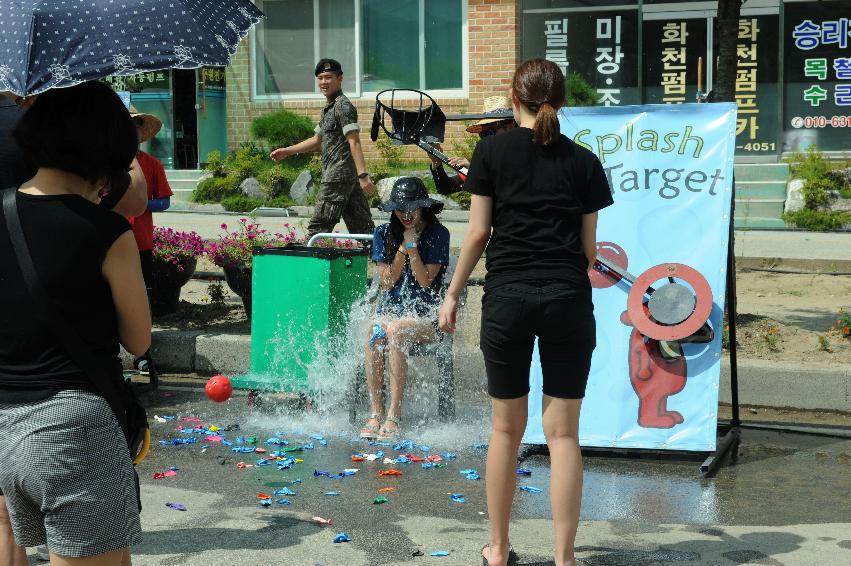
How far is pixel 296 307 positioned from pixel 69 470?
4.00m

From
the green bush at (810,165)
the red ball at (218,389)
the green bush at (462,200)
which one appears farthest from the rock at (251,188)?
the red ball at (218,389)

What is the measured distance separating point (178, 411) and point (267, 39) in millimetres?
13668

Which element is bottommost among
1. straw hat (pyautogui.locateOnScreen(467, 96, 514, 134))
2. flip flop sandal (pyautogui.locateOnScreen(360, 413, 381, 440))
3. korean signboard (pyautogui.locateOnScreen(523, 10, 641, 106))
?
flip flop sandal (pyautogui.locateOnScreen(360, 413, 381, 440))

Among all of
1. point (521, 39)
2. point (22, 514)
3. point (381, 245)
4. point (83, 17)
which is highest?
point (521, 39)

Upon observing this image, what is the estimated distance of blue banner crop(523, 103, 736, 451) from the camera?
558 cm

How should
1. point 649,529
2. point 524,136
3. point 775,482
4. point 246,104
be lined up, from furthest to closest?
point 246,104 < point 775,482 < point 649,529 < point 524,136

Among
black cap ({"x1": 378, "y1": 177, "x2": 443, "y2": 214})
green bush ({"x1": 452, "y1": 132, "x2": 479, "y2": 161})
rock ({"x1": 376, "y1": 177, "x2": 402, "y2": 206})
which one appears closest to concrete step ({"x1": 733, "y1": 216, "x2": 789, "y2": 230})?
green bush ({"x1": 452, "y1": 132, "x2": 479, "y2": 161})

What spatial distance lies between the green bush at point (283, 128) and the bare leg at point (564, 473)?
14684 millimetres

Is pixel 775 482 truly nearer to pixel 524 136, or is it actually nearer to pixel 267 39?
pixel 524 136

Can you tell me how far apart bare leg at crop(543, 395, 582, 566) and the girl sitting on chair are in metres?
2.19

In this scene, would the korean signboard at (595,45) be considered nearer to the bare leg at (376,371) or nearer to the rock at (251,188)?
the rock at (251,188)

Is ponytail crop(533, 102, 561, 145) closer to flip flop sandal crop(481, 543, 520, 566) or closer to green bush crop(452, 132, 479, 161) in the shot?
flip flop sandal crop(481, 543, 520, 566)

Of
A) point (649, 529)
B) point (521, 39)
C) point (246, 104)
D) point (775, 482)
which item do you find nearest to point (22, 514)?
point (649, 529)

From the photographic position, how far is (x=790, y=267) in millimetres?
10828
